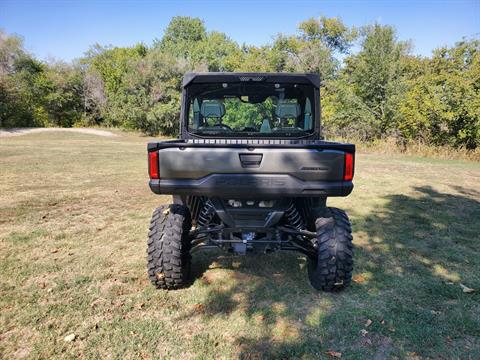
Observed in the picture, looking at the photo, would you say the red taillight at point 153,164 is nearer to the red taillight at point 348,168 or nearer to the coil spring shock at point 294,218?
the coil spring shock at point 294,218

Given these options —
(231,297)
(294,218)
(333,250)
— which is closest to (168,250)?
(231,297)

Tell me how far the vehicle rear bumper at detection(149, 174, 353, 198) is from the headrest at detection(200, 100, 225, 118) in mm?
1539

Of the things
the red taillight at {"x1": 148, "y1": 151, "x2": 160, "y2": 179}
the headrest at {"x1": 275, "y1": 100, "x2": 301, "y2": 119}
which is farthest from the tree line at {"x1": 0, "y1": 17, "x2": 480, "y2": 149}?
the red taillight at {"x1": 148, "y1": 151, "x2": 160, "y2": 179}

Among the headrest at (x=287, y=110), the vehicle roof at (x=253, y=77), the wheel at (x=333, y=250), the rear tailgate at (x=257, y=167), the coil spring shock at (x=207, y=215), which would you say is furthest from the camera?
the headrest at (x=287, y=110)

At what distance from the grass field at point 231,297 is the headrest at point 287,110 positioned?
1.72 meters

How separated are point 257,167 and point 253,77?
4.24 feet

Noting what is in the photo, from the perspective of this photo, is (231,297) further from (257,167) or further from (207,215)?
(257,167)

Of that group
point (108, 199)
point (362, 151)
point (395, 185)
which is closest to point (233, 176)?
point (108, 199)

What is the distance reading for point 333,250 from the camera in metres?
3.24

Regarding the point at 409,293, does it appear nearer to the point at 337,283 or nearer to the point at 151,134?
the point at 337,283

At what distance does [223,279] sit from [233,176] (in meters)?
1.34

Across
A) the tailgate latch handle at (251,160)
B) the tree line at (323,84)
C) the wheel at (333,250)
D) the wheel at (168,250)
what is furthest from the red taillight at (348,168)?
the tree line at (323,84)

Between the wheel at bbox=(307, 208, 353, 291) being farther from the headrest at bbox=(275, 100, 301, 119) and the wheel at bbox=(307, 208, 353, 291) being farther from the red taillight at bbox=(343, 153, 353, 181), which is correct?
the headrest at bbox=(275, 100, 301, 119)

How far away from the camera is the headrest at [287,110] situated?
422 cm
